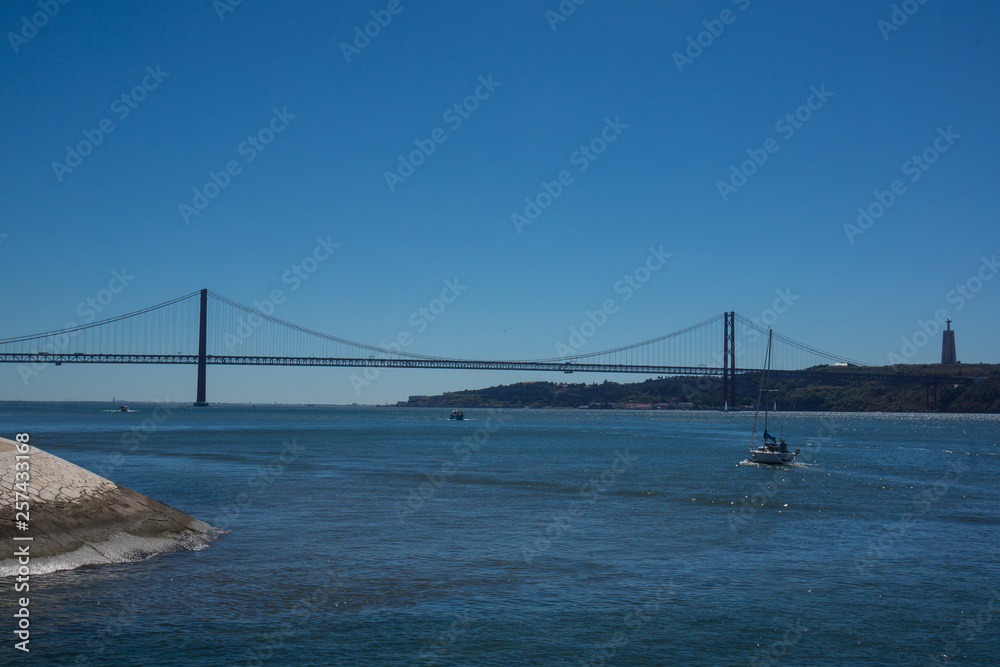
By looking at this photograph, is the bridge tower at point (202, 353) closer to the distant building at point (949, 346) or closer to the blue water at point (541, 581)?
the blue water at point (541, 581)

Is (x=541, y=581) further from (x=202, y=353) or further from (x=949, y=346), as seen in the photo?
(x=949, y=346)

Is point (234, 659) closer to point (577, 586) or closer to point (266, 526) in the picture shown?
point (577, 586)

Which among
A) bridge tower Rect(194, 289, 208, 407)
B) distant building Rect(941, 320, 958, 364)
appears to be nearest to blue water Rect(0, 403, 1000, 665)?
bridge tower Rect(194, 289, 208, 407)

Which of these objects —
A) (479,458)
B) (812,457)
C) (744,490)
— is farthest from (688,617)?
(812,457)

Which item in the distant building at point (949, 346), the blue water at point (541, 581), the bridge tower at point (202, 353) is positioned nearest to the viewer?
the blue water at point (541, 581)

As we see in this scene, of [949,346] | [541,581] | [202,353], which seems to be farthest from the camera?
[949,346]

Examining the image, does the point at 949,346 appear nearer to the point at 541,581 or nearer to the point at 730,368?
the point at 730,368

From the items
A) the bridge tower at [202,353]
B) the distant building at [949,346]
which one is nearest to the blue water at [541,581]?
the bridge tower at [202,353]

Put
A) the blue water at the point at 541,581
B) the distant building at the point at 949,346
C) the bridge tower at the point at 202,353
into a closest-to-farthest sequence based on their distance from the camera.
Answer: the blue water at the point at 541,581
the bridge tower at the point at 202,353
the distant building at the point at 949,346

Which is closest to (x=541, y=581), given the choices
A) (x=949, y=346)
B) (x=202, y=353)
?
(x=202, y=353)

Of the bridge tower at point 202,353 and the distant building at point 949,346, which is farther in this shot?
the distant building at point 949,346

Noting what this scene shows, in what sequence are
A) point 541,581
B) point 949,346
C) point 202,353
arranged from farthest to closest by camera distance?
1. point 949,346
2. point 202,353
3. point 541,581

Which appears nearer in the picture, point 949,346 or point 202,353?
point 202,353
